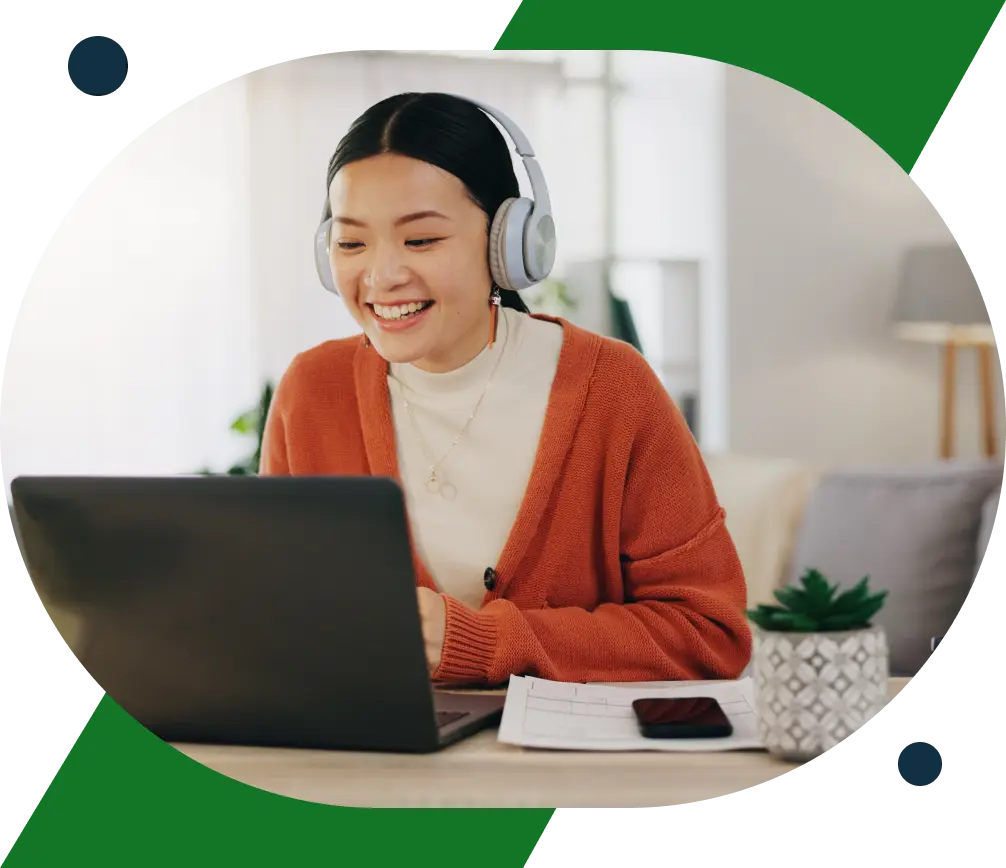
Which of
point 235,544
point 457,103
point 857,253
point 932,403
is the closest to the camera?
point 235,544

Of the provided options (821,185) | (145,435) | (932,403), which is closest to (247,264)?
(145,435)

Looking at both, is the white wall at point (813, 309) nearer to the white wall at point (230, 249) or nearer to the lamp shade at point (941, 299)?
the lamp shade at point (941, 299)

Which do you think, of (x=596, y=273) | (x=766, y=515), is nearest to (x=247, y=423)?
(x=596, y=273)

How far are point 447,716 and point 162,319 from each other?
2.66 meters

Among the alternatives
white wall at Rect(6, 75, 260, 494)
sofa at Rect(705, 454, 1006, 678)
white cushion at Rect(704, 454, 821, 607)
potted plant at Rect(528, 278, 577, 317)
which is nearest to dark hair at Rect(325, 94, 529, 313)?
sofa at Rect(705, 454, 1006, 678)

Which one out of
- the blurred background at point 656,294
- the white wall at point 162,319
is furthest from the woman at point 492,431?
the white wall at point 162,319

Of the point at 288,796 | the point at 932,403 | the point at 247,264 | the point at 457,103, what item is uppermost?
the point at 247,264

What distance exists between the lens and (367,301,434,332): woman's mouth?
1.03m

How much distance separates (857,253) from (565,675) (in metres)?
2.43

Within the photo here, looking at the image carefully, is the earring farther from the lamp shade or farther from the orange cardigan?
the lamp shade

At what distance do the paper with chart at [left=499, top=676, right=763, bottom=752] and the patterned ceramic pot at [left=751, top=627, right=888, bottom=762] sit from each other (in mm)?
41

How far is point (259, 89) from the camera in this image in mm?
2139

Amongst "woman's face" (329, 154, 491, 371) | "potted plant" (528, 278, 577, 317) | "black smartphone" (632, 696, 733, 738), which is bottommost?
"black smartphone" (632, 696, 733, 738)

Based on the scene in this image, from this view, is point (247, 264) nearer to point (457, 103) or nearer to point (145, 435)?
point (145, 435)
